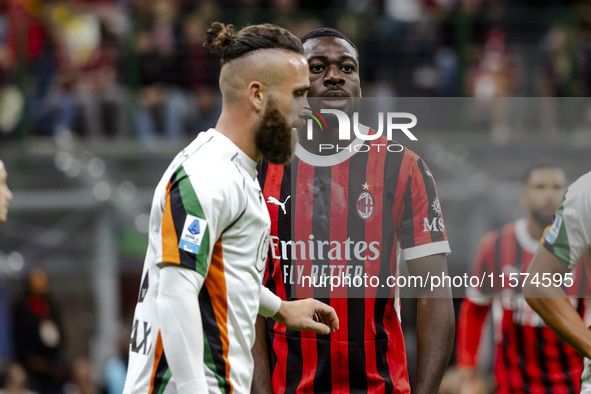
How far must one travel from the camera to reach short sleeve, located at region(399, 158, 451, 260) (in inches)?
148

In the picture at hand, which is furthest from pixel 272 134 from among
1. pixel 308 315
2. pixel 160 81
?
pixel 160 81

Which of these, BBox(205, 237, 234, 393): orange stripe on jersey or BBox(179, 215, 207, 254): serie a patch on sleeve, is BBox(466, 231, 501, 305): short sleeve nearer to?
BBox(205, 237, 234, 393): orange stripe on jersey

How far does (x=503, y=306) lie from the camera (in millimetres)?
5926

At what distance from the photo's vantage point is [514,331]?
5.82 metres

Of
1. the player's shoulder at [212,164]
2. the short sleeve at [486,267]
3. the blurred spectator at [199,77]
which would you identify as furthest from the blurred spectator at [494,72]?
the player's shoulder at [212,164]


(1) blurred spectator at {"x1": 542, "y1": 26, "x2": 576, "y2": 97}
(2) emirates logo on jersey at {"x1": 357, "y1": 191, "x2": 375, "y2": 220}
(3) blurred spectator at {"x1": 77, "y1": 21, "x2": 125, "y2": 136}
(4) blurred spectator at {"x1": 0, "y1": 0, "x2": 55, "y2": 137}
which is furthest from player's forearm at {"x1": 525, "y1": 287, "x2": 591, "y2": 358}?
(1) blurred spectator at {"x1": 542, "y1": 26, "x2": 576, "y2": 97}

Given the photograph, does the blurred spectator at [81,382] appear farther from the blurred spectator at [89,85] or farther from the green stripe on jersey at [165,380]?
the green stripe on jersey at [165,380]

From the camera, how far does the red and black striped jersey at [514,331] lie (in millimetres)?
5602

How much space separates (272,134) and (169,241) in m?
0.57

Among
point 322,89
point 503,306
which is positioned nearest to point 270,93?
point 322,89

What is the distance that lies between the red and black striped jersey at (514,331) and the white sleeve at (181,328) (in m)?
2.84

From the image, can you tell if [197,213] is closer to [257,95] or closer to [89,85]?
[257,95]

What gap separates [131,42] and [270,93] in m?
9.23

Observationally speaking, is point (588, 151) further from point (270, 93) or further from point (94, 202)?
point (270, 93)
